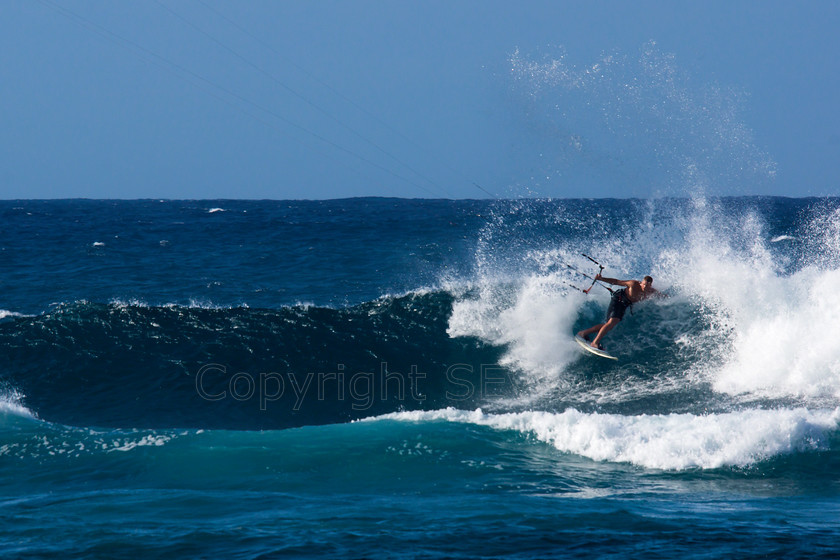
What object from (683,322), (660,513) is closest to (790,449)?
(660,513)

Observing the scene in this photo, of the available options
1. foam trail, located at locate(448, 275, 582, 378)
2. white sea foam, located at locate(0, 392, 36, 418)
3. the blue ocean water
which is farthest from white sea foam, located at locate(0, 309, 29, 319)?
foam trail, located at locate(448, 275, 582, 378)

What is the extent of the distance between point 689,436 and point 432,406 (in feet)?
15.3

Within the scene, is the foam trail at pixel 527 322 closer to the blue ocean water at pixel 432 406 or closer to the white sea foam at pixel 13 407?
the blue ocean water at pixel 432 406

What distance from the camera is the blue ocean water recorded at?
7512mm

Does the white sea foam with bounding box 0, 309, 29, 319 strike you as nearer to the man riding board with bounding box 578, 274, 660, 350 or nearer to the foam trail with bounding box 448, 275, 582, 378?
the foam trail with bounding box 448, 275, 582, 378

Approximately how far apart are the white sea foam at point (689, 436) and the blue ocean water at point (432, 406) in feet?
0.10

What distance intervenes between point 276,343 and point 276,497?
6816 mm

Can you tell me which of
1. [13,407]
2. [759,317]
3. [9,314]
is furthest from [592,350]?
[9,314]

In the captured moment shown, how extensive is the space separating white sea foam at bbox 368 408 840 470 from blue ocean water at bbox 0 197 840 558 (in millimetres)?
32

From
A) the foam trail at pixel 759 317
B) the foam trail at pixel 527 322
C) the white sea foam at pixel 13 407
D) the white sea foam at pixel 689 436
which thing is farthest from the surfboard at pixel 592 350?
the white sea foam at pixel 13 407

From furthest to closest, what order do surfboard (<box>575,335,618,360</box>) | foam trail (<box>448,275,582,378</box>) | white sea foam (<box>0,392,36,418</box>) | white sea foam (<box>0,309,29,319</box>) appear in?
white sea foam (<box>0,309,29,319</box>) < foam trail (<box>448,275,582,378</box>) < surfboard (<box>575,335,618,360</box>) < white sea foam (<box>0,392,36,418</box>)

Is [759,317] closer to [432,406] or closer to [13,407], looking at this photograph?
[432,406]

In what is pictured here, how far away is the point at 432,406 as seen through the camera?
13.2 meters

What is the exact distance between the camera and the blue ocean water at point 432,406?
7.51 metres
